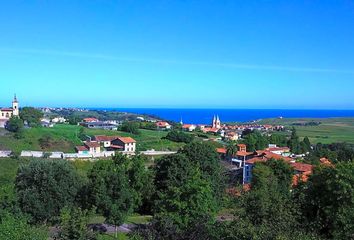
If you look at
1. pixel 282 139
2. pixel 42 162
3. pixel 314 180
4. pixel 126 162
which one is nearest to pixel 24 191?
pixel 42 162

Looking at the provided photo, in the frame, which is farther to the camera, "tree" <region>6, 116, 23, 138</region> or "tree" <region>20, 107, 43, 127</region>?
"tree" <region>20, 107, 43, 127</region>

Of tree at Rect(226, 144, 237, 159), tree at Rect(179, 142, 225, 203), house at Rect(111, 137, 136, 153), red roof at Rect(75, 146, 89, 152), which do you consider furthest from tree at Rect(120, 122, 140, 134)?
tree at Rect(179, 142, 225, 203)

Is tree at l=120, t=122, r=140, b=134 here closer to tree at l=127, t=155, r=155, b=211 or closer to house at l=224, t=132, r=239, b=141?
house at l=224, t=132, r=239, b=141

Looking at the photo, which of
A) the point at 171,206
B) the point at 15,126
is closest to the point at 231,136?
A: the point at 15,126

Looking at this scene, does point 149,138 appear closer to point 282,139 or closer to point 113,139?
point 113,139

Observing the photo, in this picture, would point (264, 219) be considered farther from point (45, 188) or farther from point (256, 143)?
point (256, 143)

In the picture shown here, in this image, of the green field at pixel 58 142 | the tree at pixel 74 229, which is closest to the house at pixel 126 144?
the green field at pixel 58 142

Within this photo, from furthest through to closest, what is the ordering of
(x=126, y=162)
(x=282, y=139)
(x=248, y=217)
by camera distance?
(x=282, y=139) < (x=126, y=162) < (x=248, y=217)
